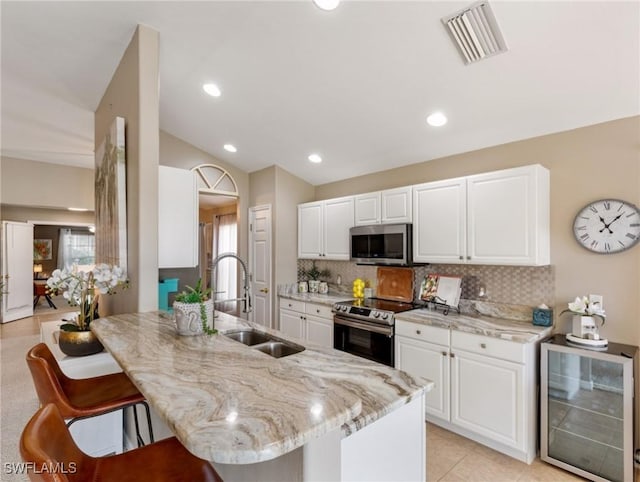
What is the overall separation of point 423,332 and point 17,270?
8151mm

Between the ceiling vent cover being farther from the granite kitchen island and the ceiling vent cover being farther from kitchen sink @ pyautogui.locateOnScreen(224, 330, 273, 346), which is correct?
kitchen sink @ pyautogui.locateOnScreen(224, 330, 273, 346)

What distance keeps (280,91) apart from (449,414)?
10.5ft

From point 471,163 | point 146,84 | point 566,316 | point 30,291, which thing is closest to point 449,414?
point 566,316

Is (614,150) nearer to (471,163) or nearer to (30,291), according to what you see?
(471,163)

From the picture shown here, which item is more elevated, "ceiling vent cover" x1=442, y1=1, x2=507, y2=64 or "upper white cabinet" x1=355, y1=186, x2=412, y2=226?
"ceiling vent cover" x1=442, y1=1, x2=507, y2=64

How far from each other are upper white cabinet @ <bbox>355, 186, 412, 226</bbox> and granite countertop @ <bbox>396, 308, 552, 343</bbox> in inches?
39.1

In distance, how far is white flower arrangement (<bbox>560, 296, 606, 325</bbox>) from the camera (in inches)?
92.0

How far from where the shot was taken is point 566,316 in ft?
8.72

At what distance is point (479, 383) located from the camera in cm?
256

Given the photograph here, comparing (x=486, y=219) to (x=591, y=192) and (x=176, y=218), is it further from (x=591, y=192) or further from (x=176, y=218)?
(x=176, y=218)

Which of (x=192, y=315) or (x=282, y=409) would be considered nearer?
(x=282, y=409)

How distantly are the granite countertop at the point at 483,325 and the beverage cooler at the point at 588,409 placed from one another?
145 millimetres

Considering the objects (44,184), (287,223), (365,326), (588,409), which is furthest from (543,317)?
(44,184)

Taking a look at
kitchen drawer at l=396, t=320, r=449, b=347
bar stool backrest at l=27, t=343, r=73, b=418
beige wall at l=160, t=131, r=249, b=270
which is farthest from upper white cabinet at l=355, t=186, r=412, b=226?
bar stool backrest at l=27, t=343, r=73, b=418
